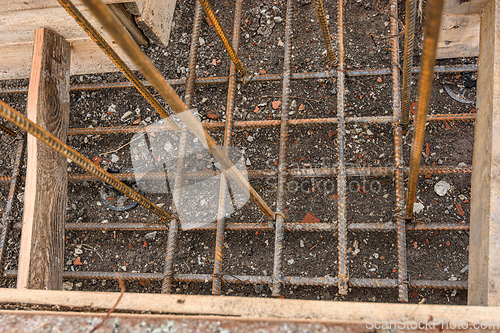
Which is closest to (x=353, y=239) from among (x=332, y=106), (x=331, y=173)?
(x=331, y=173)

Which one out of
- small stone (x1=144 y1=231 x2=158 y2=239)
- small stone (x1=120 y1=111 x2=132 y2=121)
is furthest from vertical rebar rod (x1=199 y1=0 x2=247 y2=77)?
small stone (x1=144 y1=231 x2=158 y2=239)

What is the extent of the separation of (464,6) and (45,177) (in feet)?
9.66

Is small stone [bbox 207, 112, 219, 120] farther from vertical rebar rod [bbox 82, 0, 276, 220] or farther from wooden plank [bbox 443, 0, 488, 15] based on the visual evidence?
wooden plank [bbox 443, 0, 488, 15]

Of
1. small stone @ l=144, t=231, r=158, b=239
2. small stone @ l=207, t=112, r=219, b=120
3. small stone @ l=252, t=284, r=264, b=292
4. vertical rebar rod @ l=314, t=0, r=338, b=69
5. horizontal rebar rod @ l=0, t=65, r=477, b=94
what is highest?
vertical rebar rod @ l=314, t=0, r=338, b=69

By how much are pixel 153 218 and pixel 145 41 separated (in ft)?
5.12

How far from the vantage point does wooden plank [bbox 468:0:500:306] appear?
1.61 m

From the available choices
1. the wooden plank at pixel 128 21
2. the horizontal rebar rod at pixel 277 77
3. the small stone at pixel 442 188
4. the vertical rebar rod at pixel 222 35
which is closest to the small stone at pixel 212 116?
the horizontal rebar rod at pixel 277 77

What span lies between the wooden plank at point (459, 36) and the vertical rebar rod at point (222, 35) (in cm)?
153

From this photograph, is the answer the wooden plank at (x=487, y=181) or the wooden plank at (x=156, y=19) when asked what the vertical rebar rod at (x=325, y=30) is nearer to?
the wooden plank at (x=487, y=181)

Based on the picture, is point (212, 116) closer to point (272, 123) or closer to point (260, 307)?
point (272, 123)

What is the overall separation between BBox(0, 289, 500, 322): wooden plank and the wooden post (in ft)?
2.12

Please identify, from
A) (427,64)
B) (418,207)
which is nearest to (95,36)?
(427,64)

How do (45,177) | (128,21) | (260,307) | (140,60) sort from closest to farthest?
1. (140,60)
2. (260,307)
3. (45,177)
4. (128,21)

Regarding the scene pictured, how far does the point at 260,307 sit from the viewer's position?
1375 millimetres
